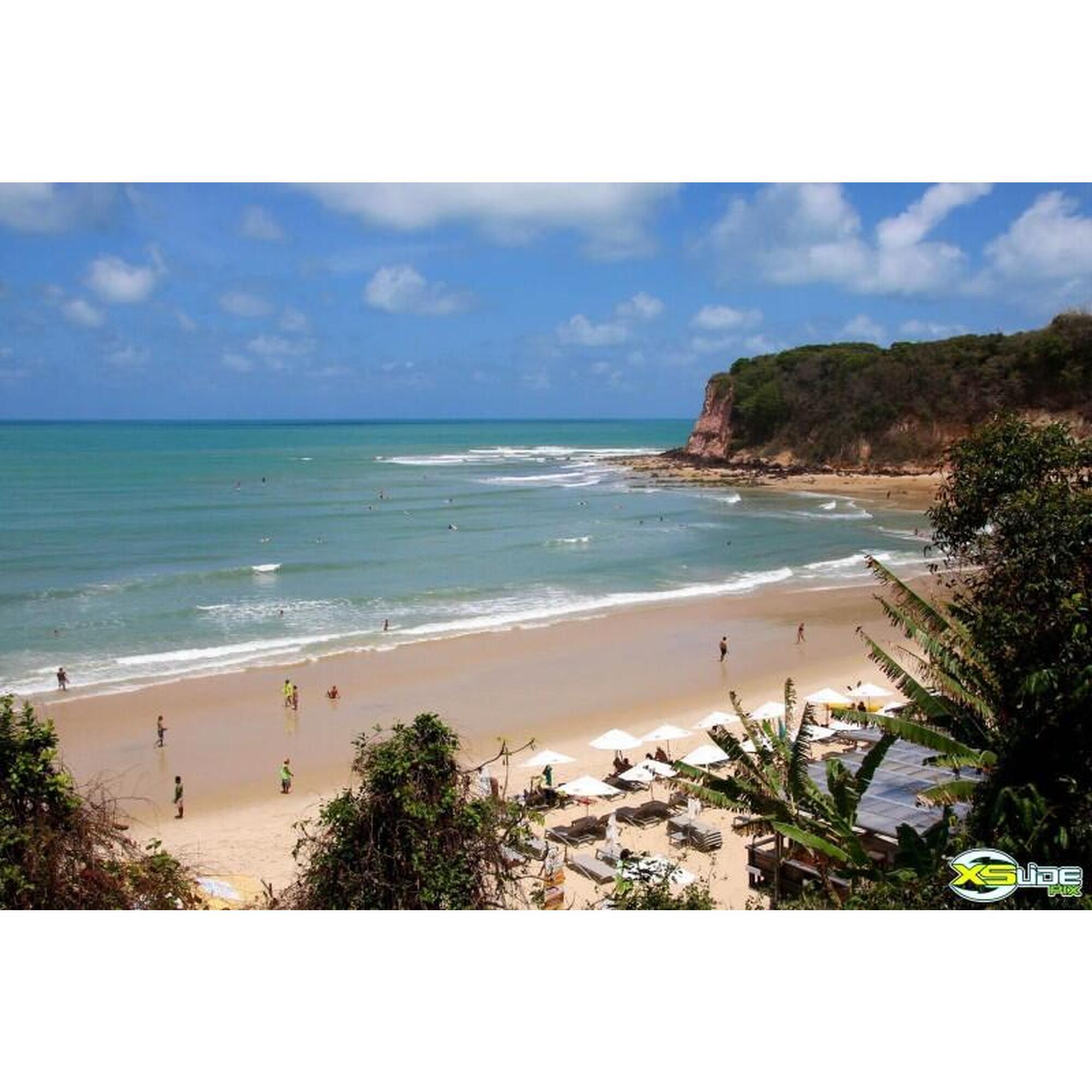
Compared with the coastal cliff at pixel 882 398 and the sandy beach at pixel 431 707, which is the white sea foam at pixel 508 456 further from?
the sandy beach at pixel 431 707

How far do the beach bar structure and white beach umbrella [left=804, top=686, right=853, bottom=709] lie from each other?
7935mm

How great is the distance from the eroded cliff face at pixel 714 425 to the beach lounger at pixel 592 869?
261 ft

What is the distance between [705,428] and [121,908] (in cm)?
9281

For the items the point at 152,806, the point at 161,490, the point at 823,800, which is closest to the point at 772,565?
the point at 152,806

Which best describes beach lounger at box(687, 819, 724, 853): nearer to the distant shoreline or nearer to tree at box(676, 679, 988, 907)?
tree at box(676, 679, 988, 907)

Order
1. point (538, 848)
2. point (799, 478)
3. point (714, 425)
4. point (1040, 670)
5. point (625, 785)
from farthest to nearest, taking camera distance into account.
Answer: point (714, 425) < point (799, 478) < point (625, 785) < point (538, 848) < point (1040, 670)

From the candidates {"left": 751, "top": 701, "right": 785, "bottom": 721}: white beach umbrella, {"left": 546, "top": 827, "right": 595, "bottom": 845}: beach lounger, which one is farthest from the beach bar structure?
{"left": 751, "top": 701, "right": 785, "bottom": 721}: white beach umbrella

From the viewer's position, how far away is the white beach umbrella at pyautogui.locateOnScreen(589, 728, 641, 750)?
18.1 m

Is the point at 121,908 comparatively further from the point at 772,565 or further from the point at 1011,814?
the point at 772,565

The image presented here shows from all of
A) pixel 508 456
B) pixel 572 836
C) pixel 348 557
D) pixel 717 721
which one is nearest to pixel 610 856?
pixel 572 836

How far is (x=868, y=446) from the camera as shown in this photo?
77000 mm

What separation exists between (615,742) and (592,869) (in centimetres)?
460

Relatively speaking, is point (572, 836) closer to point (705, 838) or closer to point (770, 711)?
point (705, 838)

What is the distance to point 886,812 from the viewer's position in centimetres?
1019
